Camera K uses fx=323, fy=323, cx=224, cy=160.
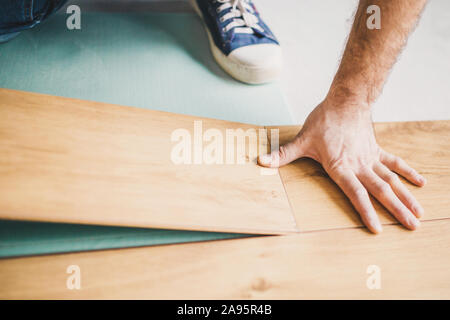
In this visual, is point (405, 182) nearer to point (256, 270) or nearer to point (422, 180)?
point (422, 180)

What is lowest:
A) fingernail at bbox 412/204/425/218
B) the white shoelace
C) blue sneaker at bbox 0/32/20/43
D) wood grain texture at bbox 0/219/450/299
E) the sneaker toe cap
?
wood grain texture at bbox 0/219/450/299

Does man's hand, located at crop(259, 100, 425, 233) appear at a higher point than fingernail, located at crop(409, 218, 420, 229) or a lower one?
higher

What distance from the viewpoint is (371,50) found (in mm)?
881

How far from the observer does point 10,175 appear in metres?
0.67

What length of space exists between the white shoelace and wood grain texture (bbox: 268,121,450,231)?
53 centimetres

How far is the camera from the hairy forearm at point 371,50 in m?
0.86

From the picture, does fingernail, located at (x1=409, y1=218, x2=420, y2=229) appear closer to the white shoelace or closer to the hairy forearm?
the hairy forearm

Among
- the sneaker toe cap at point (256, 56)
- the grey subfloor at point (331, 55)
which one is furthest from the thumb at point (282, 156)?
the sneaker toe cap at point (256, 56)

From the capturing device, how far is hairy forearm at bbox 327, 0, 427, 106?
34.0 inches

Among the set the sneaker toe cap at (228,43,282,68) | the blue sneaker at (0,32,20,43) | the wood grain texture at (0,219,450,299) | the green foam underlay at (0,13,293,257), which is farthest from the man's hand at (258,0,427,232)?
the blue sneaker at (0,32,20,43)

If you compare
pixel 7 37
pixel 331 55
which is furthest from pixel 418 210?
pixel 7 37

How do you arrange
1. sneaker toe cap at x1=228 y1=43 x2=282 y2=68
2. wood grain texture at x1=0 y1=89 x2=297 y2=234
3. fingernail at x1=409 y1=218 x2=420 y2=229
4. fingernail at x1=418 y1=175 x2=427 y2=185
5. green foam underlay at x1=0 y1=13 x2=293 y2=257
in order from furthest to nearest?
1. sneaker toe cap at x1=228 y1=43 x2=282 y2=68
2. green foam underlay at x1=0 y1=13 x2=293 y2=257
3. fingernail at x1=418 y1=175 x2=427 y2=185
4. fingernail at x1=409 y1=218 x2=420 y2=229
5. wood grain texture at x1=0 y1=89 x2=297 y2=234

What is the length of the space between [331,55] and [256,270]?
1217mm
